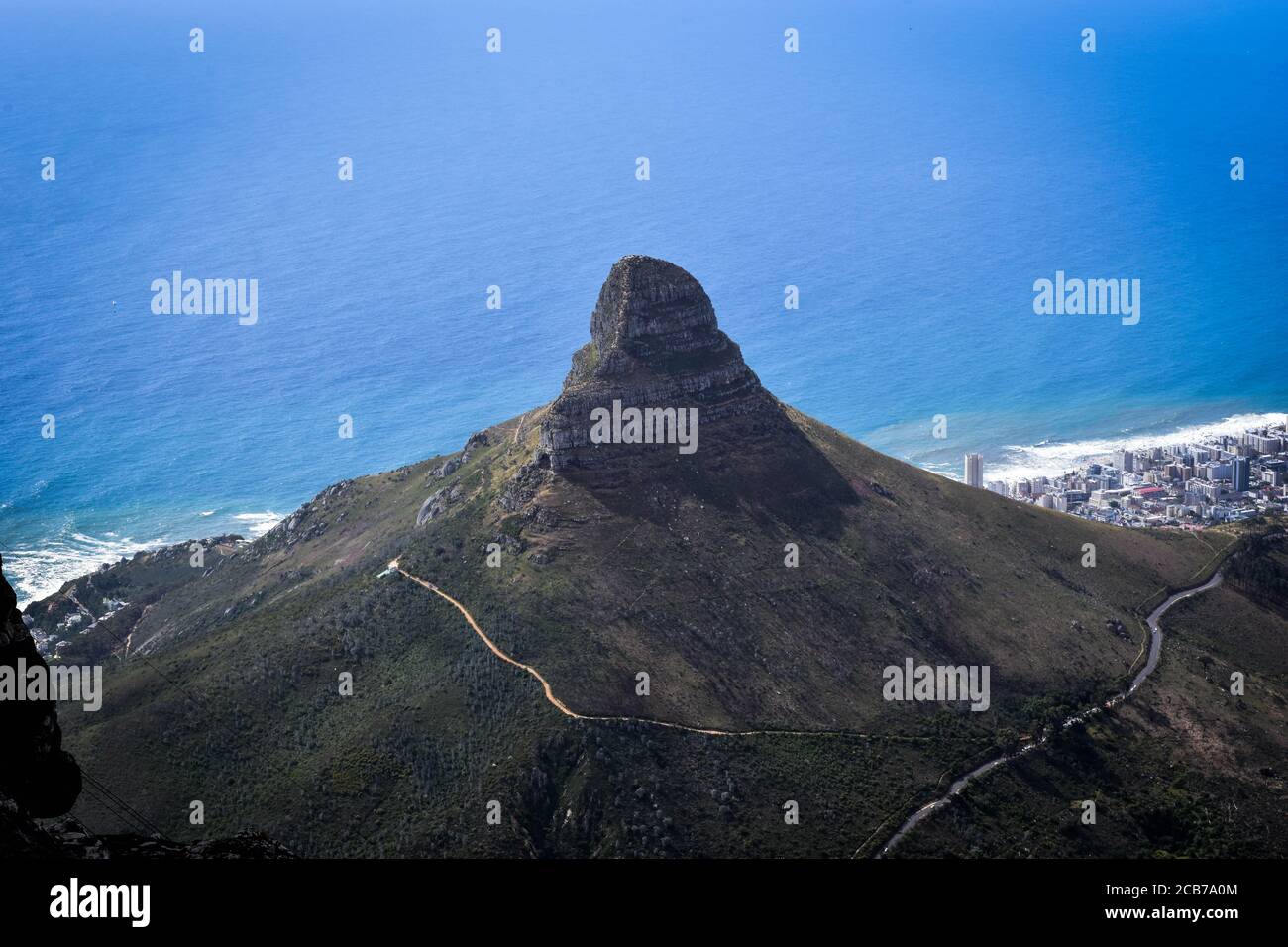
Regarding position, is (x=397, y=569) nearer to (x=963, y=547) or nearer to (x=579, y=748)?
(x=579, y=748)

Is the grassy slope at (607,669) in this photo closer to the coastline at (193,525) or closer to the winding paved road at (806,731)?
the winding paved road at (806,731)

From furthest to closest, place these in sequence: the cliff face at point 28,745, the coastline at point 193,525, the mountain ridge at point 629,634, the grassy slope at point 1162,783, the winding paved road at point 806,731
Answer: the coastline at point 193,525, the grassy slope at point 1162,783, the winding paved road at point 806,731, the mountain ridge at point 629,634, the cliff face at point 28,745

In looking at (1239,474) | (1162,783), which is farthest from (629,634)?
(1239,474)

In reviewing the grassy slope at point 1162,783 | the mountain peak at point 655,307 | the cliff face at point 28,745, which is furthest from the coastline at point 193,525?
the cliff face at point 28,745

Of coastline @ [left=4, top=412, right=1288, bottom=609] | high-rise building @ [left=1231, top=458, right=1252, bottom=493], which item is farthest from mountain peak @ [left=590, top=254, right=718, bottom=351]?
high-rise building @ [left=1231, top=458, right=1252, bottom=493]
